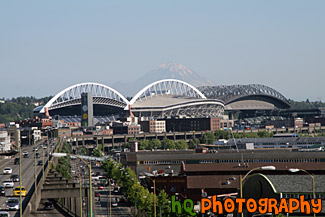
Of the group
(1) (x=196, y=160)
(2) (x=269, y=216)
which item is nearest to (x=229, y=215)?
(2) (x=269, y=216)

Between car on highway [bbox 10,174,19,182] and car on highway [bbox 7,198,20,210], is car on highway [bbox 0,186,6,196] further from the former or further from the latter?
car on highway [bbox 10,174,19,182]

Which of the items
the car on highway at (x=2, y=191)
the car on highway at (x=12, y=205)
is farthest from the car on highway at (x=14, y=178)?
the car on highway at (x=12, y=205)

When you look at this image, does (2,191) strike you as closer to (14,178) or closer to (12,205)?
(12,205)

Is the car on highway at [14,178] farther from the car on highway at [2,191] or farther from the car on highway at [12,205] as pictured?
the car on highway at [12,205]

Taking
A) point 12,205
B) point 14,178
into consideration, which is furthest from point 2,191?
point 14,178

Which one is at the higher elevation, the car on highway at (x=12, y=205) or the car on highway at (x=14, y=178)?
the car on highway at (x=14, y=178)

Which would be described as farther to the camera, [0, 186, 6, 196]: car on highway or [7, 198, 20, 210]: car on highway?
[0, 186, 6, 196]: car on highway

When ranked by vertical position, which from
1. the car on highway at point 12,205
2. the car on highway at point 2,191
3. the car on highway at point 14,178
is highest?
the car on highway at point 14,178

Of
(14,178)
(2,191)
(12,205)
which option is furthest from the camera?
(14,178)

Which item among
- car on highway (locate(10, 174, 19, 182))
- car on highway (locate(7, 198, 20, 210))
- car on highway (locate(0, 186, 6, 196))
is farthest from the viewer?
car on highway (locate(10, 174, 19, 182))

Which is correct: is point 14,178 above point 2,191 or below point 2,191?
above

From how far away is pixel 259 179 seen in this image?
7094 centimetres

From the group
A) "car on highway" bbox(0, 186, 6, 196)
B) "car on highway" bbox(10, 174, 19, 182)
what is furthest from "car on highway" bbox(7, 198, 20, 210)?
"car on highway" bbox(10, 174, 19, 182)

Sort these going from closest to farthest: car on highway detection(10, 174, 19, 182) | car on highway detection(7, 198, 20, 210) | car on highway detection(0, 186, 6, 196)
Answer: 1. car on highway detection(7, 198, 20, 210)
2. car on highway detection(0, 186, 6, 196)
3. car on highway detection(10, 174, 19, 182)
